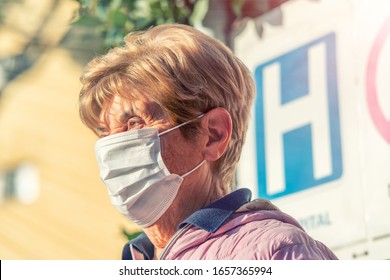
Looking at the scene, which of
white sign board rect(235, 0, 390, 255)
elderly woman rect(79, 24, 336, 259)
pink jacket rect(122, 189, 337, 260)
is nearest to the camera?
pink jacket rect(122, 189, 337, 260)

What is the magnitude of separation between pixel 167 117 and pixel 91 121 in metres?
0.20

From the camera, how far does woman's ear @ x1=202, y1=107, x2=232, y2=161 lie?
7.97 ft

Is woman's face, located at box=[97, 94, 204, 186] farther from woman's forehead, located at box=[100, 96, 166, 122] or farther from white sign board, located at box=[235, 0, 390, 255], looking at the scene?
white sign board, located at box=[235, 0, 390, 255]

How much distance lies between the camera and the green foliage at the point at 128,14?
3.32 meters

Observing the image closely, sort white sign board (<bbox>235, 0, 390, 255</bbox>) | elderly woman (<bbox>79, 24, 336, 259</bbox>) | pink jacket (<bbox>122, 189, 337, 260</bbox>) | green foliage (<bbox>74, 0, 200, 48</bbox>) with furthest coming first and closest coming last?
green foliage (<bbox>74, 0, 200, 48</bbox>)
white sign board (<bbox>235, 0, 390, 255</bbox>)
elderly woman (<bbox>79, 24, 336, 259</bbox>)
pink jacket (<bbox>122, 189, 337, 260</bbox>)

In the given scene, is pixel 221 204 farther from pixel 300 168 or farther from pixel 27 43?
pixel 27 43

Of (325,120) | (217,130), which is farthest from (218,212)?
(325,120)

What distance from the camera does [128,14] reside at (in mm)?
3367

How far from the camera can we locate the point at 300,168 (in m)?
3.19

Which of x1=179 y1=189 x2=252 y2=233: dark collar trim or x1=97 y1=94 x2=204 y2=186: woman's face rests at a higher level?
x1=97 y1=94 x2=204 y2=186: woman's face

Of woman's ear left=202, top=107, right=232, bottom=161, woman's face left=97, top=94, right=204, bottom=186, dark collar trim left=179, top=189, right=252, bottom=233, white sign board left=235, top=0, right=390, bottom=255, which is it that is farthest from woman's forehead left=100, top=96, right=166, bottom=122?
white sign board left=235, top=0, right=390, bottom=255

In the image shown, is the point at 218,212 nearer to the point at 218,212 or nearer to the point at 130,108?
the point at 218,212

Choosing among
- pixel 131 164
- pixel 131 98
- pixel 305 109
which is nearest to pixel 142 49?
pixel 131 98

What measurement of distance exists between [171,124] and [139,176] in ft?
0.57
